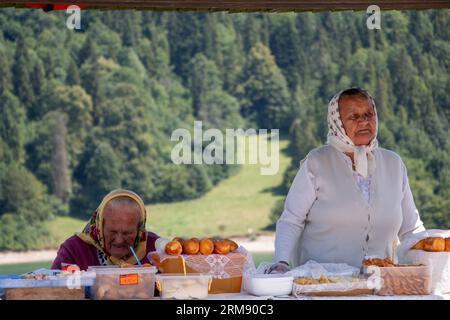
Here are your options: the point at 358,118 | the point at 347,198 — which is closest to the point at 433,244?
the point at 347,198

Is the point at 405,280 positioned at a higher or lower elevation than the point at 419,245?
lower

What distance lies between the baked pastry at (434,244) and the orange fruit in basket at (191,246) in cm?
83

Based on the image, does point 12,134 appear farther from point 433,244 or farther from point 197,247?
point 433,244

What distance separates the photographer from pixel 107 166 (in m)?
30.4

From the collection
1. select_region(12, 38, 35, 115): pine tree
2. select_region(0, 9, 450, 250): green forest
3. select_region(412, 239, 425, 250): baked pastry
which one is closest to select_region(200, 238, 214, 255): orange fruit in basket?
select_region(412, 239, 425, 250): baked pastry

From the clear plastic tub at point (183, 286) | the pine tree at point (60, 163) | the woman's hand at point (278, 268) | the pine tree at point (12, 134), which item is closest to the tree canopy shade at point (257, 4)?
the woman's hand at point (278, 268)

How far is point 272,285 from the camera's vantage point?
3.43m

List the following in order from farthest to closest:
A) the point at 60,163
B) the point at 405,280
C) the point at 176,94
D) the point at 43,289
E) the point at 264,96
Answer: the point at 264,96, the point at 176,94, the point at 60,163, the point at 405,280, the point at 43,289

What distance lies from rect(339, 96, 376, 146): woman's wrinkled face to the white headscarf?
0.06 ft

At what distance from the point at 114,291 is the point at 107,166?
2724cm

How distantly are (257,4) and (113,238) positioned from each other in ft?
4.29

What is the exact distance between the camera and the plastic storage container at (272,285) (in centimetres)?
343

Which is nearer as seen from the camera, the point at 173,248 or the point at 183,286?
the point at 183,286
